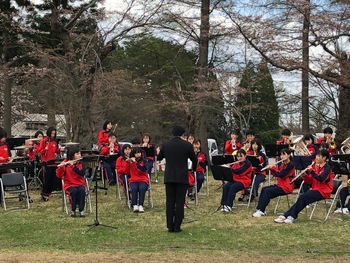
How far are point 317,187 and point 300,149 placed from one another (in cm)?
272

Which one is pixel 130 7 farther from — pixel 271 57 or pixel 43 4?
pixel 271 57

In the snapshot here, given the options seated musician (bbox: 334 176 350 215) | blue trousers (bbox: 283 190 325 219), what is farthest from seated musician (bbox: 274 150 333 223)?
seated musician (bbox: 334 176 350 215)

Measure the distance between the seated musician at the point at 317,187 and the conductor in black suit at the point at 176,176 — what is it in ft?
6.60

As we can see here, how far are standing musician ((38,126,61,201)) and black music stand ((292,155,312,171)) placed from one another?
587 cm

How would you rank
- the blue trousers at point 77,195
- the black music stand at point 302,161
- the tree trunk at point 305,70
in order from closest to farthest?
the blue trousers at point 77,195
the black music stand at point 302,161
the tree trunk at point 305,70

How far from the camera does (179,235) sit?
771 centimetres

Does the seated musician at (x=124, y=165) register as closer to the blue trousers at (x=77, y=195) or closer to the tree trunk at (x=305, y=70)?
the blue trousers at (x=77, y=195)

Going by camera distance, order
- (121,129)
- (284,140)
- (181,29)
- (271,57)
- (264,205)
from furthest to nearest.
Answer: (121,129)
(181,29)
(271,57)
(284,140)
(264,205)

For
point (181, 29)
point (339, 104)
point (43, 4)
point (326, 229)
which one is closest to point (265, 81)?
point (339, 104)

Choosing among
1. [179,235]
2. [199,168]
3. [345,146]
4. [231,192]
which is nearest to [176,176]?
[179,235]

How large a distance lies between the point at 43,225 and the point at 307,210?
5.49 m

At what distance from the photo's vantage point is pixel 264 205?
9.43 meters

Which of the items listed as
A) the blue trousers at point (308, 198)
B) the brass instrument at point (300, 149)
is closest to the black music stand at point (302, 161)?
the brass instrument at point (300, 149)

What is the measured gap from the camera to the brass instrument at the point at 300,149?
36.7 ft
